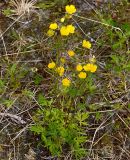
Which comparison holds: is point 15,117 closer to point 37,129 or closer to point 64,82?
point 37,129

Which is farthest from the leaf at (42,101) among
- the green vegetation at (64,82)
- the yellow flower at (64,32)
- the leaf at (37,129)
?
the yellow flower at (64,32)

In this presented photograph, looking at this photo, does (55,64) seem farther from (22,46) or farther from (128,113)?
(128,113)

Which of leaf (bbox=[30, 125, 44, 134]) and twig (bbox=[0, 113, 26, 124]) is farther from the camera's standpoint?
twig (bbox=[0, 113, 26, 124])

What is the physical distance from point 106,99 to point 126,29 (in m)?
0.52

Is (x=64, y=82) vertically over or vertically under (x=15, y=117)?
over

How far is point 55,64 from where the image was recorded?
7.97 feet

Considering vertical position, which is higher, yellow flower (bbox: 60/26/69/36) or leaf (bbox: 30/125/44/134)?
yellow flower (bbox: 60/26/69/36)

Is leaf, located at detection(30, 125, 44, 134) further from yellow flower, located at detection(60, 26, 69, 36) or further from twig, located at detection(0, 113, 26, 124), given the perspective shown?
yellow flower, located at detection(60, 26, 69, 36)

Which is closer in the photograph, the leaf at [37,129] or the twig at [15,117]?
the leaf at [37,129]

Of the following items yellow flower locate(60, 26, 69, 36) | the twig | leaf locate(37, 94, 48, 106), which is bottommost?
the twig

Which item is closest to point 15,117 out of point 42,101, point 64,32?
point 42,101

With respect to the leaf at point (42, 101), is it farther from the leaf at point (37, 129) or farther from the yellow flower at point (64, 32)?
the yellow flower at point (64, 32)

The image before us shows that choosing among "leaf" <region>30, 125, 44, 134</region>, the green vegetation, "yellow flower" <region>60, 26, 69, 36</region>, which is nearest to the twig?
the green vegetation

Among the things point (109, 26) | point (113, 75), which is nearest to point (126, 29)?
point (109, 26)
